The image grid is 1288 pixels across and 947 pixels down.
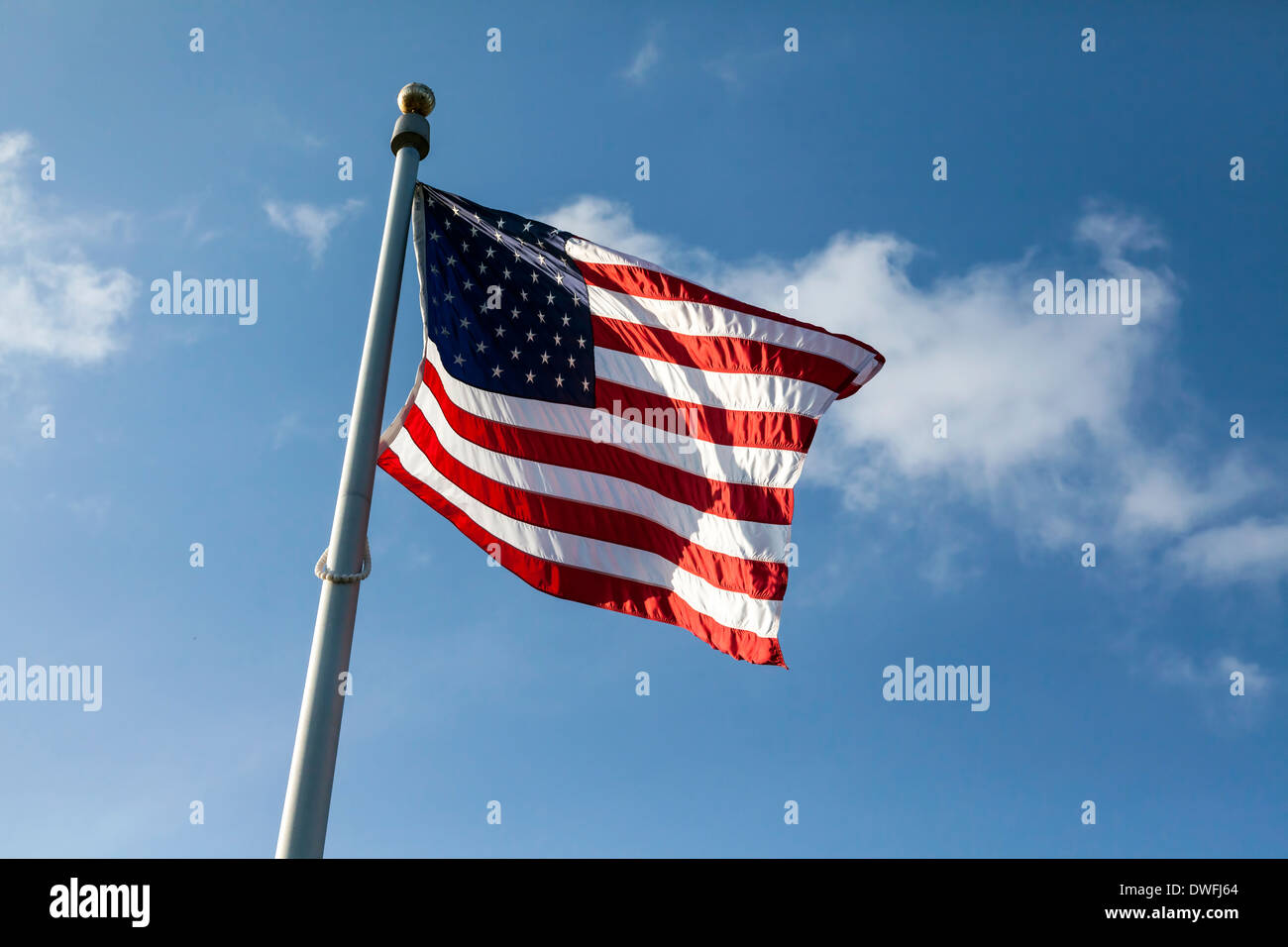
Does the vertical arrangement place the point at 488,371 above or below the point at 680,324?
below

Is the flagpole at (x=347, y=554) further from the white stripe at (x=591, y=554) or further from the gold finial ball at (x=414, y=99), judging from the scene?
the white stripe at (x=591, y=554)

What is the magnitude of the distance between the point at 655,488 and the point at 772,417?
4.61 feet

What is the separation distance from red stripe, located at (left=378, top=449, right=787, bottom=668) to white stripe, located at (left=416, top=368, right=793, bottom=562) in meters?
0.48

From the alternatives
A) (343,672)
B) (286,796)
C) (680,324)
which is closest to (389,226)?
(680,324)

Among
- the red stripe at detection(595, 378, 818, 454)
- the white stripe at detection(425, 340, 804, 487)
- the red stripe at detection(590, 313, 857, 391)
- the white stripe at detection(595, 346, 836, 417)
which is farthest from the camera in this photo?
the red stripe at detection(590, 313, 857, 391)

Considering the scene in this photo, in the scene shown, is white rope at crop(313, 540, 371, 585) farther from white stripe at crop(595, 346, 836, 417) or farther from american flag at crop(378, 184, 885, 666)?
white stripe at crop(595, 346, 836, 417)

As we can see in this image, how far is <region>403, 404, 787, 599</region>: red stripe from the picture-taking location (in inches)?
378

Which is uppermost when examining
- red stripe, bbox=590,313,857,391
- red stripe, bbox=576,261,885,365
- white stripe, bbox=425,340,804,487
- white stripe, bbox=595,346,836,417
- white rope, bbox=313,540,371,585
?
red stripe, bbox=576,261,885,365

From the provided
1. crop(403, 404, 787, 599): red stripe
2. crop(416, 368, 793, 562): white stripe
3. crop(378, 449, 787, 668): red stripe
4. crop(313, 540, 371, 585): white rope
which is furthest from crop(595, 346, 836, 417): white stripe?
crop(313, 540, 371, 585): white rope

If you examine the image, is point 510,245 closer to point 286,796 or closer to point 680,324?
point 680,324

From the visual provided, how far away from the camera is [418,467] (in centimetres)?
955

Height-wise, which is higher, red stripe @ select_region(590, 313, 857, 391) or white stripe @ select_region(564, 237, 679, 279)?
white stripe @ select_region(564, 237, 679, 279)

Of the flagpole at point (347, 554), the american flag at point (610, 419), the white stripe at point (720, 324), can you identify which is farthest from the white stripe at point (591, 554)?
the white stripe at point (720, 324)

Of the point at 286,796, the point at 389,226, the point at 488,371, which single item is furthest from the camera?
the point at 488,371
